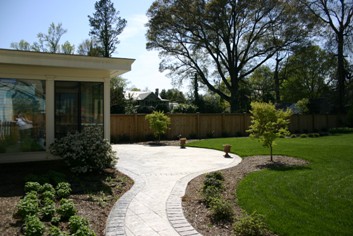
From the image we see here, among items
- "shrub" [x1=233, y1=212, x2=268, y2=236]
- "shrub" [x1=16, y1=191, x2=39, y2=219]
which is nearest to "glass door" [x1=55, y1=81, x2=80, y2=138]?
"shrub" [x1=16, y1=191, x2=39, y2=219]

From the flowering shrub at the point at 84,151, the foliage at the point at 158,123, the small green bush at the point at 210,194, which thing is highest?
the foliage at the point at 158,123

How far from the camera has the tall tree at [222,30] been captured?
30.6m

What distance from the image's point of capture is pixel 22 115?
29.3ft

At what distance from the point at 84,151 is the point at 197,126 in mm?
14768

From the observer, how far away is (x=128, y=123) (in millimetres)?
19297

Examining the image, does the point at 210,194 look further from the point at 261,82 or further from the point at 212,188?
the point at 261,82

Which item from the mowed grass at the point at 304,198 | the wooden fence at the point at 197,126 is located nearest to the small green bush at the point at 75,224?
the mowed grass at the point at 304,198

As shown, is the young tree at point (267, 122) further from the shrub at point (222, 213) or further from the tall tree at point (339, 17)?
the tall tree at point (339, 17)

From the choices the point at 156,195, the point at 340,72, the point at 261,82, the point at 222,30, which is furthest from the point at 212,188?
the point at 261,82

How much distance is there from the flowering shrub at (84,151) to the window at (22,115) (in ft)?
2.94

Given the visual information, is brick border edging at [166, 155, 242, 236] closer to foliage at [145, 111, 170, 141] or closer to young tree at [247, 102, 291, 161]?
young tree at [247, 102, 291, 161]

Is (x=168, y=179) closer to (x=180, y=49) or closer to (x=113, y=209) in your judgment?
(x=113, y=209)

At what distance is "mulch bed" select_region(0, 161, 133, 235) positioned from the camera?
15.8ft

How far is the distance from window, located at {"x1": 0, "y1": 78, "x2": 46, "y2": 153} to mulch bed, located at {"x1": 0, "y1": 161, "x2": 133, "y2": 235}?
0.62m
